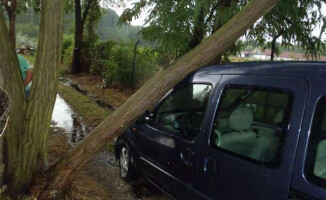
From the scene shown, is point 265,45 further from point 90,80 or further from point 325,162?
point 90,80

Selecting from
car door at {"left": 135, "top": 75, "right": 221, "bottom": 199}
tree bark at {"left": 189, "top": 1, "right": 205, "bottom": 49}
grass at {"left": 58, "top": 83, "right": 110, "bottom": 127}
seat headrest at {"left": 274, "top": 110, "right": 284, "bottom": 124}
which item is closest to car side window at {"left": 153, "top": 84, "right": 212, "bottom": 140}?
car door at {"left": 135, "top": 75, "right": 221, "bottom": 199}

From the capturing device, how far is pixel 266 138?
101 inches

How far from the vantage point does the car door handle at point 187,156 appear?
310cm

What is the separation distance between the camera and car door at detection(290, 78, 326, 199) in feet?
6.86

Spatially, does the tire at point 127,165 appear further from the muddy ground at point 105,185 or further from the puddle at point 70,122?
the puddle at point 70,122

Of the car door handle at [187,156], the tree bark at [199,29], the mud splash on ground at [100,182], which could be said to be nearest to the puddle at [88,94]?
the mud splash on ground at [100,182]

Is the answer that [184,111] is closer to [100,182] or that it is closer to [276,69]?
[276,69]

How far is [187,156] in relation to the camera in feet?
10.4

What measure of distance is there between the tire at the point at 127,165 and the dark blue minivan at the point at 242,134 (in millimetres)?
461

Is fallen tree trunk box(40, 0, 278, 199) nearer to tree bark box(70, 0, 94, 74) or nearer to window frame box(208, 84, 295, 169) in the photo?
window frame box(208, 84, 295, 169)

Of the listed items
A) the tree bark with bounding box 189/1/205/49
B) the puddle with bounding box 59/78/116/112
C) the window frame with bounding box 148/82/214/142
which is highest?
the tree bark with bounding box 189/1/205/49

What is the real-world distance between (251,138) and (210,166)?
447mm

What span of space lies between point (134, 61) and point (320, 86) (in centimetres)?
1053

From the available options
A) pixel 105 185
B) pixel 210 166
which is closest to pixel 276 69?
pixel 210 166
